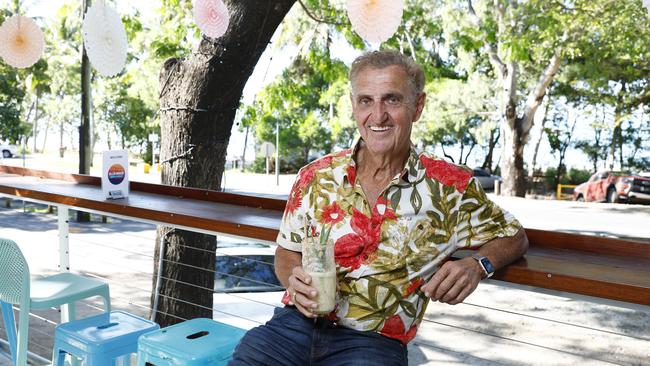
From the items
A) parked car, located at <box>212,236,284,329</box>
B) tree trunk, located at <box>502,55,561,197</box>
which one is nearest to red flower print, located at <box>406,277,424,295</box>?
parked car, located at <box>212,236,284,329</box>

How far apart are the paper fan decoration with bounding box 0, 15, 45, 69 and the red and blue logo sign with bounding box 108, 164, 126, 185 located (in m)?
1.51

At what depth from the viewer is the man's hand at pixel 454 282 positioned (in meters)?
1.56

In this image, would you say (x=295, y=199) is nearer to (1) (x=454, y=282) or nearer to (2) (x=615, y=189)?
(1) (x=454, y=282)

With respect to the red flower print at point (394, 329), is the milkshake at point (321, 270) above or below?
above

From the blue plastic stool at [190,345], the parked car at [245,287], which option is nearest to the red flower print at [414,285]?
the blue plastic stool at [190,345]

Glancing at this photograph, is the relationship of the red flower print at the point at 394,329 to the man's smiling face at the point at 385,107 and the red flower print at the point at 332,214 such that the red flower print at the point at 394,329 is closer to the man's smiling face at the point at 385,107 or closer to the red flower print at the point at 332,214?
the red flower print at the point at 332,214

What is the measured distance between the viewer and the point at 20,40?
3811 millimetres

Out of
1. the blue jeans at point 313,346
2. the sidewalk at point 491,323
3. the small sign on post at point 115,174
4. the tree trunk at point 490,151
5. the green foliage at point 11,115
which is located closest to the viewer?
the blue jeans at point 313,346

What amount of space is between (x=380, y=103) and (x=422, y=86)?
0.51 feet

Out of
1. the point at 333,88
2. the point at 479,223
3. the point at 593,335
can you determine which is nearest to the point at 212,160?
the point at 479,223

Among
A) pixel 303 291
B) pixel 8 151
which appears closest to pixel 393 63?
pixel 303 291

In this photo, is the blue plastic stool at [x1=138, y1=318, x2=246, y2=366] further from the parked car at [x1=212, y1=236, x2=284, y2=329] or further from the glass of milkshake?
the parked car at [x1=212, y1=236, x2=284, y2=329]

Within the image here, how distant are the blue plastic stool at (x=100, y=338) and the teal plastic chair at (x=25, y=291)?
180 millimetres

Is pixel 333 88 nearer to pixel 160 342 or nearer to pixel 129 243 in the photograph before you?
pixel 129 243
